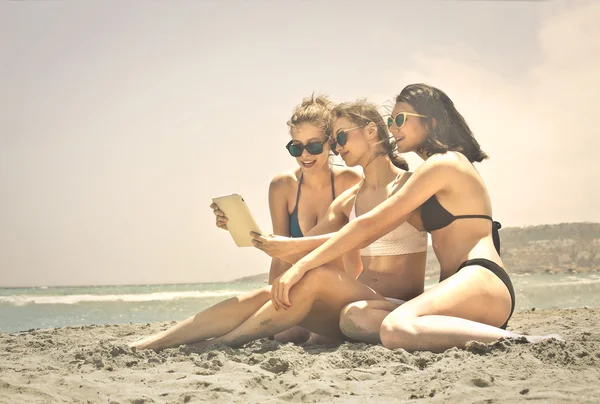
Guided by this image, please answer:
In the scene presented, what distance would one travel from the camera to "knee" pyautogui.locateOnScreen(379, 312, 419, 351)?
386 cm

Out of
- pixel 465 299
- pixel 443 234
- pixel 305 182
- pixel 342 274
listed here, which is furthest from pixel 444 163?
pixel 305 182

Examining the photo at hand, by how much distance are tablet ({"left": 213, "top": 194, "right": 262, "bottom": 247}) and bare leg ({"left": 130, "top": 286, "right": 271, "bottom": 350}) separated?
0.37 m

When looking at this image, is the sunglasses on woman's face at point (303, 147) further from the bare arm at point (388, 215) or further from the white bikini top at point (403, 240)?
the bare arm at point (388, 215)

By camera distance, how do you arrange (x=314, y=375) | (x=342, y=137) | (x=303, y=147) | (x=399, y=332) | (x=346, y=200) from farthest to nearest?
→ (x=303, y=147) → (x=346, y=200) → (x=342, y=137) → (x=399, y=332) → (x=314, y=375)

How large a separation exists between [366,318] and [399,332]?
36 centimetres

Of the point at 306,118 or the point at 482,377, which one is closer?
the point at 482,377

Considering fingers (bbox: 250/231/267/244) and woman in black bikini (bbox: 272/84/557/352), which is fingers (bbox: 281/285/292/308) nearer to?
woman in black bikini (bbox: 272/84/557/352)

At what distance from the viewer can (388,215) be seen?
4195 millimetres

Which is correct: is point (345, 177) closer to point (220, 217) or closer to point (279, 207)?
point (279, 207)

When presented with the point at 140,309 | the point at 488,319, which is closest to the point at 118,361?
the point at 488,319

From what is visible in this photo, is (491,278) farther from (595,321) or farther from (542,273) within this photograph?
(542,273)

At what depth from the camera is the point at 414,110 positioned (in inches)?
177

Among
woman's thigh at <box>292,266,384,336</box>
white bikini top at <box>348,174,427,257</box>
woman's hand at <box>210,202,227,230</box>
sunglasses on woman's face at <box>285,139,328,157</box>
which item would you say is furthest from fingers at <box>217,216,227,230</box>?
white bikini top at <box>348,174,427,257</box>

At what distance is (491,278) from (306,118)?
6.57 ft
